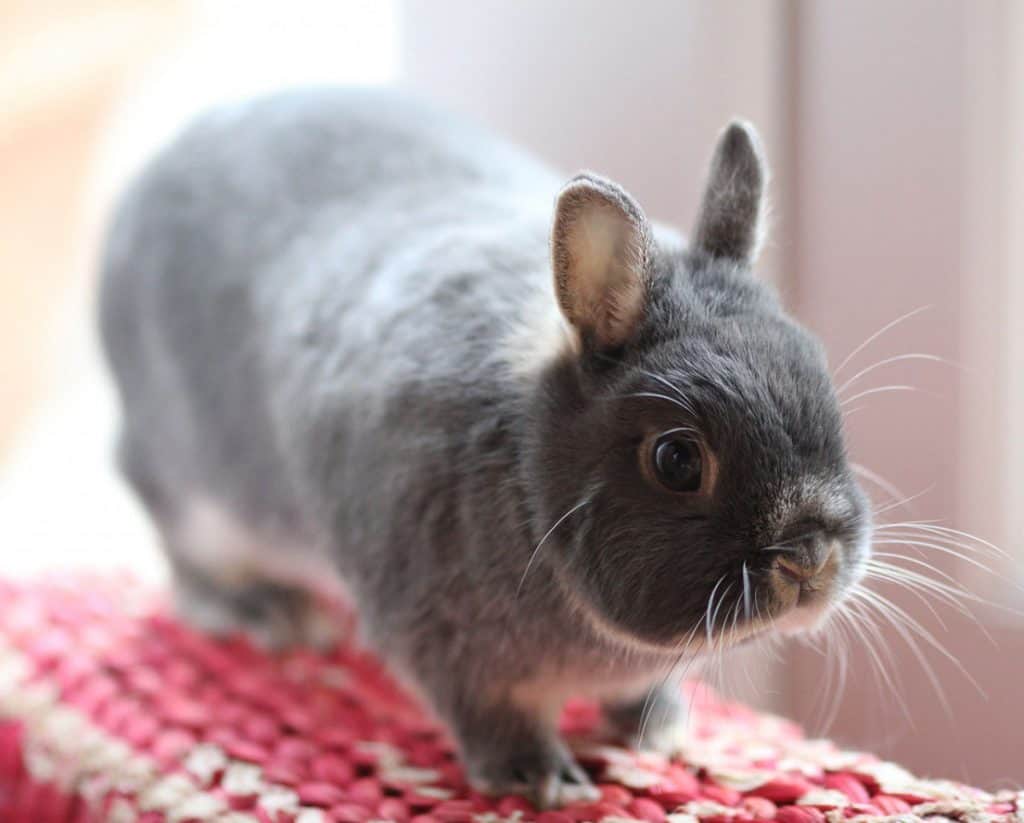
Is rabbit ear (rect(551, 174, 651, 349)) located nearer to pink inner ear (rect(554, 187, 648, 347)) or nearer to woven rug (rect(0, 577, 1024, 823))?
pink inner ear (rect(554, 187, 648, 347))

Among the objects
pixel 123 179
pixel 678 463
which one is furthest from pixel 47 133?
pixel 678 463

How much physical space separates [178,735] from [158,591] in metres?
0.87

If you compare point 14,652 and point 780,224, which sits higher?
point 780,224

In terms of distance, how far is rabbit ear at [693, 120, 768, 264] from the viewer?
1.51m

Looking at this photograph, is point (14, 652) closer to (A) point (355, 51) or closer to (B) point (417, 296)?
(B) point (417, 296)

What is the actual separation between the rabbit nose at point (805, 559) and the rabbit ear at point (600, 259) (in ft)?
1.07

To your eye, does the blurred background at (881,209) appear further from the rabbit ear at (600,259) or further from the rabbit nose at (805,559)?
the rabbit ear at (600,259)

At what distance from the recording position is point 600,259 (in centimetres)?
143

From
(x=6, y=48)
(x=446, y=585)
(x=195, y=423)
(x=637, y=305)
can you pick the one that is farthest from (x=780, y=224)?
(x=6, y=48)

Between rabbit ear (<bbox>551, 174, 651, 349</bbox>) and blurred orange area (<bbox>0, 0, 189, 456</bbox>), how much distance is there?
2758mm

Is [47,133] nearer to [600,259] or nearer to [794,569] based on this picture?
[600,259]

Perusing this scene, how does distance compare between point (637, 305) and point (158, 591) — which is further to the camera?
point (158, 591)

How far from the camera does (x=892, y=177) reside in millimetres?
1650

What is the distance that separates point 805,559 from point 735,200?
1.58ft
